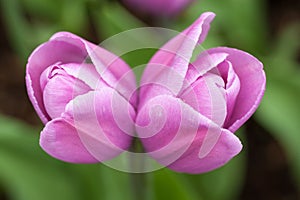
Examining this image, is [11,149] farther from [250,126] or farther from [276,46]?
[276,46]

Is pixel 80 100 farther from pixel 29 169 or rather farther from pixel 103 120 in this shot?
pixel 29 169

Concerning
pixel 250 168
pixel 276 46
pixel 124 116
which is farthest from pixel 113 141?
pixel 276 46

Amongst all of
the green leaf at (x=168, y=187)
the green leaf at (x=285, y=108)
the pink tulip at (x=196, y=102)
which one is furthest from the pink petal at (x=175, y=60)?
the green leaf at (x=285, y=108)

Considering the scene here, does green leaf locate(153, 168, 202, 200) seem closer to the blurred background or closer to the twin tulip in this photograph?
the blurred background

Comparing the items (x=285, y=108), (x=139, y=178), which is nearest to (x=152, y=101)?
(x=139, y=178)

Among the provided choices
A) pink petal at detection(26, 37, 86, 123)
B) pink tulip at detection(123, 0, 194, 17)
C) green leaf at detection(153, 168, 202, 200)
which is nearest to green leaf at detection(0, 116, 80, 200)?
green leaf at detection(153, 168, 202, 200)

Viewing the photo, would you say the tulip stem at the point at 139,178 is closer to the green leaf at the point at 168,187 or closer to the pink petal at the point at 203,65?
the pink petal at the point at 203,65
